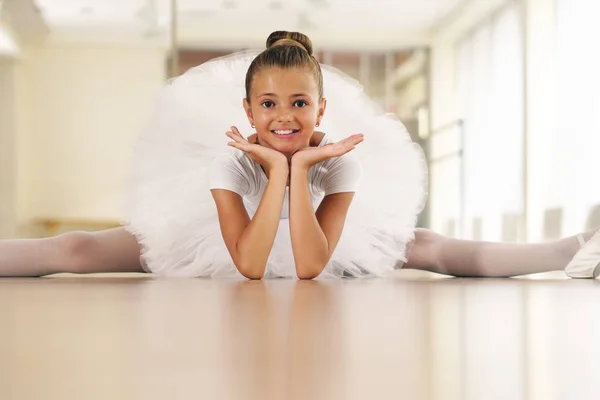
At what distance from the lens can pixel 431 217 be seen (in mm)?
6539

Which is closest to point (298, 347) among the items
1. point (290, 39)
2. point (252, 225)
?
point (252, 225)

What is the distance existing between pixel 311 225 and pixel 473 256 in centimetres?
50

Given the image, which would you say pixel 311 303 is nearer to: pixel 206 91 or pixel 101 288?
pixel 101 288

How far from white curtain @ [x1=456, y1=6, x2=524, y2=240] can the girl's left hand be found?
3873mm

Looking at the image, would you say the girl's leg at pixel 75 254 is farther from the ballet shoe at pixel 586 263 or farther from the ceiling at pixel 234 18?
the ceiling at pixel 234 18

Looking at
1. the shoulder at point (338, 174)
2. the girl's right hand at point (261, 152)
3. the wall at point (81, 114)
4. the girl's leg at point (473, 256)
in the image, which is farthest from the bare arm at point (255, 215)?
the wall at point (81, 114)

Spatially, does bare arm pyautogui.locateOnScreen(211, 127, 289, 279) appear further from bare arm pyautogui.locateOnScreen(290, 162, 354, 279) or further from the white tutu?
the white tutu

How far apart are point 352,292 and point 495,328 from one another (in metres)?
0.55

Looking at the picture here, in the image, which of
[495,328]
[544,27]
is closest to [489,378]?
[495,328]

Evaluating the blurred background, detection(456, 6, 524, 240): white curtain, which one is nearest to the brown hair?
detection(456, 6, 524, 240): white curtain

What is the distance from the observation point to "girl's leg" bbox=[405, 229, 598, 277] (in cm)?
183

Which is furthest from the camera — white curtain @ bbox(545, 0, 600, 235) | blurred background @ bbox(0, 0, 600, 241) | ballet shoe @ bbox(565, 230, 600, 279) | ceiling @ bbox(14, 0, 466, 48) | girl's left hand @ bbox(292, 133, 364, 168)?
ceiling @ bbox(14, 0, 466, 48)

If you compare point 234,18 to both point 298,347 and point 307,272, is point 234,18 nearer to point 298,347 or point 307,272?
point 307,272

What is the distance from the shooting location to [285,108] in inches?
62.2
